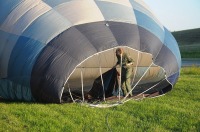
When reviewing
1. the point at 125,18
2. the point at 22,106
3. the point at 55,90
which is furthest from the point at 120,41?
the point at 22,106

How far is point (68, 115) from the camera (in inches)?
286

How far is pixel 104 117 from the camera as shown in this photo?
7.17 metres

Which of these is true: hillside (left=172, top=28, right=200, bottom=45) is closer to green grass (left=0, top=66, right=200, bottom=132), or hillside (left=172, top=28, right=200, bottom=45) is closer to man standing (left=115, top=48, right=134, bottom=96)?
man standing (left=115, top=48, right=134, bottom=96)

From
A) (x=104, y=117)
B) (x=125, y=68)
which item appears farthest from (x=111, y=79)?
(x=104, y=117)

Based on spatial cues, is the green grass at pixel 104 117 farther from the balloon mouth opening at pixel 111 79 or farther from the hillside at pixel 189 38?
the hillside at pixel 189 38

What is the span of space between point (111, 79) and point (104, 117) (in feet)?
11.2

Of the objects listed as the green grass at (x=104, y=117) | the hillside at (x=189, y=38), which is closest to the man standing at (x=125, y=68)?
the green grass at (x=104, y=117)

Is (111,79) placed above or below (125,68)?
below

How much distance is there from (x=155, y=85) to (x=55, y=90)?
3.18m

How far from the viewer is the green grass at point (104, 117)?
647cm

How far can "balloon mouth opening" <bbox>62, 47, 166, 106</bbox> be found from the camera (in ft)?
31.9

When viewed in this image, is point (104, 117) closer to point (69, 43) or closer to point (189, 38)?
point (69, 43)

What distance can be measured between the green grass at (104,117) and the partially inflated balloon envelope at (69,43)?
55cm

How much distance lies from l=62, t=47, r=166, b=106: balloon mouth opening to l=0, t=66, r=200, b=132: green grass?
1.28m
